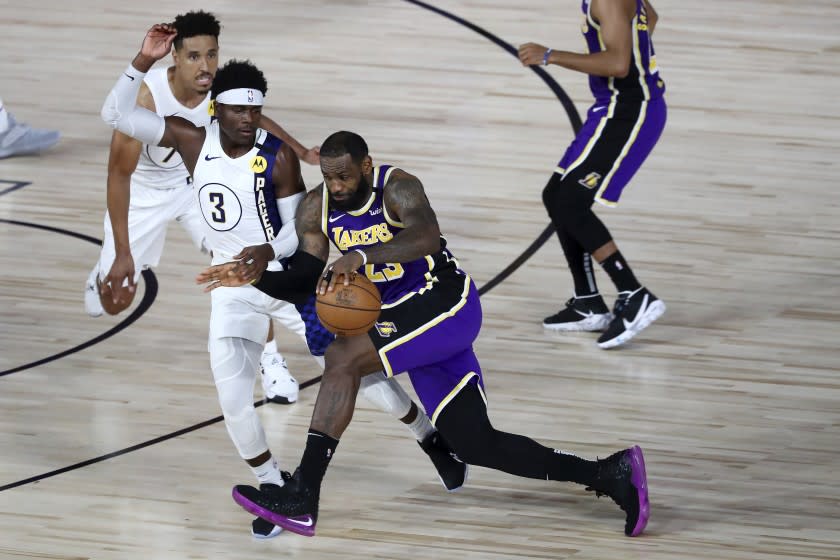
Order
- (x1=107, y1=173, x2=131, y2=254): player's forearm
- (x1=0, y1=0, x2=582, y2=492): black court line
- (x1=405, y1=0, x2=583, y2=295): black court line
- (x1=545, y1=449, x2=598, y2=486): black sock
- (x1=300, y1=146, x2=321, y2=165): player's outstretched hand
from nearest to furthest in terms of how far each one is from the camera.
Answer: (x1=545, y1=449, x2=598, y2=486): black sock
(x1=300, y1=146, x2=321, y2=165): player's outstretched hand
(x1=0, y1=0, x2=582, y2=492): black court line
(x1=107, y1=173, x2=131, y2=254): player's forearm
(x1=405, y1=0, x2=583, y2=295): black court line

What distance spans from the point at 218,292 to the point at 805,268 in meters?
3.85

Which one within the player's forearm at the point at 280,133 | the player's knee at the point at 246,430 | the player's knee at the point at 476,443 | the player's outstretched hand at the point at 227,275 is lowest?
the player's knee at the point at 246,430

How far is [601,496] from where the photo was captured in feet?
19.3

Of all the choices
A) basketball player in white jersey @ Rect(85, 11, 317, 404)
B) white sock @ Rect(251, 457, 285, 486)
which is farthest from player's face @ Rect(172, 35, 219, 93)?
white sock @ Rect(251, 457, 285, 486)

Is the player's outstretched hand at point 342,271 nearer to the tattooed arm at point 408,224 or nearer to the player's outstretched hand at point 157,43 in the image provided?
the tattooed arm at point 408,224

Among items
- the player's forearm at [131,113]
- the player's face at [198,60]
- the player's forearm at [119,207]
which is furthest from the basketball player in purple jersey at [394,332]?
the player's forearm at [119,207]

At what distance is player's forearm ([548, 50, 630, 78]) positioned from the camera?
7.14 metres

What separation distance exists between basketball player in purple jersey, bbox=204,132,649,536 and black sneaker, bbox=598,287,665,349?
5.96 ft

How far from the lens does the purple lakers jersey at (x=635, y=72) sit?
728 centimetres

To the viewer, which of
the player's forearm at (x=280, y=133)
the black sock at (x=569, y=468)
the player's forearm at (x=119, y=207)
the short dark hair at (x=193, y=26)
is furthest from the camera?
the player's forearm at (x=119, y=207)

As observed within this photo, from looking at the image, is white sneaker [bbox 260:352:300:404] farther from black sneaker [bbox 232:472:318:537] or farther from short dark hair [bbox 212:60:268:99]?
short dark hair [bbox 212:60:268:99]

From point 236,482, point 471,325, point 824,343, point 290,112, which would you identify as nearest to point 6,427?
point 236,482

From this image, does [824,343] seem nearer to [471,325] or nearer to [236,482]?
[471,325]

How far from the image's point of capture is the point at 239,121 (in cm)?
567
